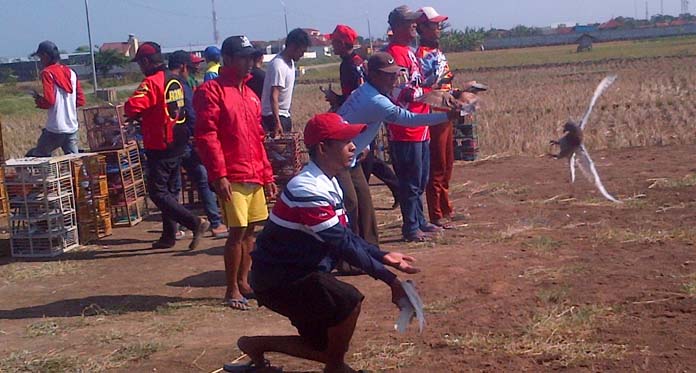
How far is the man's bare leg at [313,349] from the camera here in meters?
4.77

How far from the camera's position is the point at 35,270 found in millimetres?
8703

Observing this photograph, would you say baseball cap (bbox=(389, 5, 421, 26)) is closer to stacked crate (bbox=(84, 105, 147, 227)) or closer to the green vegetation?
stacked crate (bbox=(84, 105, 147, 227))

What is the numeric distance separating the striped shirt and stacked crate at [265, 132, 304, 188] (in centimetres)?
589

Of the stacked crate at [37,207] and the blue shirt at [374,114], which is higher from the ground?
the blue shirt at [374,114]

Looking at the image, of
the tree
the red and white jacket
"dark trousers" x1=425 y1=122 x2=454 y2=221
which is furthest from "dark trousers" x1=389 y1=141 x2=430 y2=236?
the tree

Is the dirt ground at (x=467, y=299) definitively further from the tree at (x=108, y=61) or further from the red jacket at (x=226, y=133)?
the tree at (x=108, y=61)

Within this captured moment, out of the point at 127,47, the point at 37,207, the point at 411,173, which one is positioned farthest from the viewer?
the point at 127,47

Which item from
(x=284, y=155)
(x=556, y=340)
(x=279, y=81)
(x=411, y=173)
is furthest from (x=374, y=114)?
(x=284, y=155)

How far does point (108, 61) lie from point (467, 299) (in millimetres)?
61901


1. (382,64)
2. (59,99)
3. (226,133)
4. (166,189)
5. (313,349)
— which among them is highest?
(382,64)

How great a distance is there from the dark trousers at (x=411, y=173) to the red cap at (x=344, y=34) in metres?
1.12

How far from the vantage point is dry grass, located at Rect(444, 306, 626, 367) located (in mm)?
5180

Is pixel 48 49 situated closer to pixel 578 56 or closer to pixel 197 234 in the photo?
pixel 197 234

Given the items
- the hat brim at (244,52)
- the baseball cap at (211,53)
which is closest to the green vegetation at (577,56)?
the baseball cap at (211,53)
